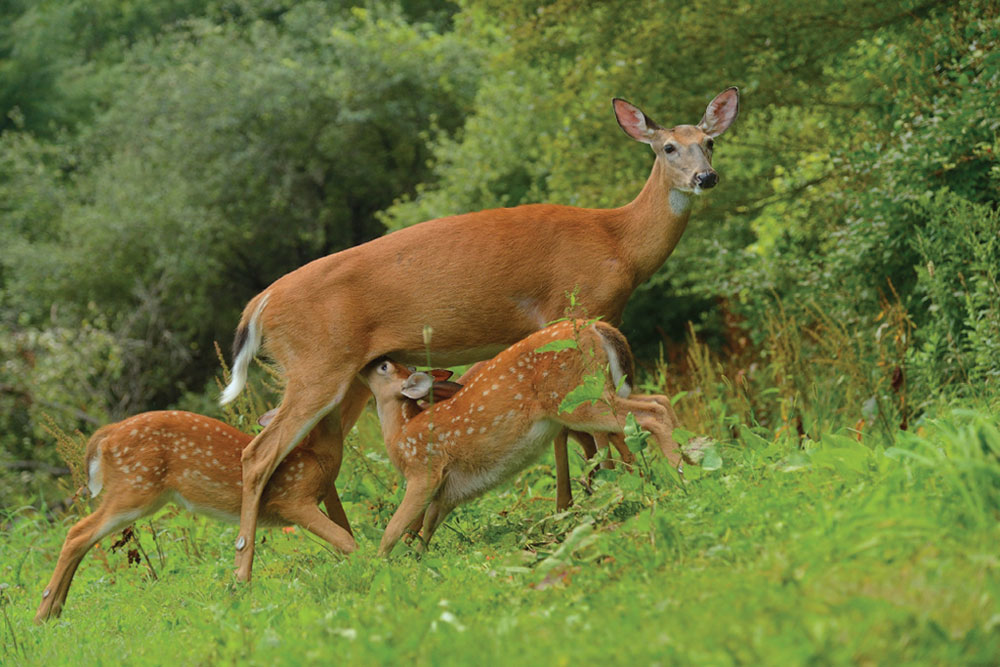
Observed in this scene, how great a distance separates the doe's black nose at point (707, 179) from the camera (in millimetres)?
5172

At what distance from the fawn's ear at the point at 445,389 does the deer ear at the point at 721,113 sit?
1904 millimetres

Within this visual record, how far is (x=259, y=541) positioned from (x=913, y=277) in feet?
17.7

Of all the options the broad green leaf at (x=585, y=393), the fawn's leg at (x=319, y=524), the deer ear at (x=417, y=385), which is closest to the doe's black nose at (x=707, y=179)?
the broad green leaf at (x=585, y=393)

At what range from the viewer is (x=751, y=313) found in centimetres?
1084

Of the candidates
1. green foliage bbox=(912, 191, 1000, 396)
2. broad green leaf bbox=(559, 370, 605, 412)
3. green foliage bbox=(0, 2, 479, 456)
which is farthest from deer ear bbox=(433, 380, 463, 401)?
green foliage bbox=(0, 2, 479, 456)

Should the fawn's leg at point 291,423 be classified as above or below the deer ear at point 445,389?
below

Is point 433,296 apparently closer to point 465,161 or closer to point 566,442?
point 566,442

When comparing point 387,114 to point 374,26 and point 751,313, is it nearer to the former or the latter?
point 374,26

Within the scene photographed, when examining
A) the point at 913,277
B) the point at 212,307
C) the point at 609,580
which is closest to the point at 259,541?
the point at 609,580

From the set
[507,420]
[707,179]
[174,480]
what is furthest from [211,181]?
[507,420]

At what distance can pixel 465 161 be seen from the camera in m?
14.7

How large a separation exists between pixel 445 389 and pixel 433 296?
466 mm

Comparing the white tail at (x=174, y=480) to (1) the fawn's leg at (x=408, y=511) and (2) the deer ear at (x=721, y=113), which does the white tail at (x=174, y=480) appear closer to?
(1) the fawn's leg at (x=408, y=511)

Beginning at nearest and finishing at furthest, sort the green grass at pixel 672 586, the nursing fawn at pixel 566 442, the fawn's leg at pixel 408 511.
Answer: the green grass at pixel 672 586
the fawn's leg at pixel 408 511
the nursing fawn at pixel 566 442
